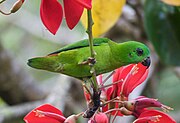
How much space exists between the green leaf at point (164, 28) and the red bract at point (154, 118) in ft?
2.40

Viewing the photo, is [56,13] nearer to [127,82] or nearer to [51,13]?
[51,13]

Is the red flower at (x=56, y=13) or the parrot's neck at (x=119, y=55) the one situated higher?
the red flower at (x=56, y=13)

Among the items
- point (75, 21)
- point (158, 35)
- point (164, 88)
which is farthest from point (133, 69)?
point (164, 88)

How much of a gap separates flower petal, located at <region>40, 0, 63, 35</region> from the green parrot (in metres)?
0.05

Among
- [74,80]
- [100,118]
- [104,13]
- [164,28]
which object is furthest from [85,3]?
[74,80]

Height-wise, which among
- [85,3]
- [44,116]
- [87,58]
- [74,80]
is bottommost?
[74,80]

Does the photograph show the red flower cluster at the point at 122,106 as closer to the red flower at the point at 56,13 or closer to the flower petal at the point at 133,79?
the flower petal at the point at 133,79

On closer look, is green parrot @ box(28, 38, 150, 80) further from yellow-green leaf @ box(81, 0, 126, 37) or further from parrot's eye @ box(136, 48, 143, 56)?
yellow-green leaf @ box(81, 0, 126, 37)

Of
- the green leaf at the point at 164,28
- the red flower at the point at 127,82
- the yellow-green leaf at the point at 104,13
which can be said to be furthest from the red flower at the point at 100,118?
the green leaf at the point at 164,28

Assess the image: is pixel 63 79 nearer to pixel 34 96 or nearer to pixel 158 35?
pixel 34 96

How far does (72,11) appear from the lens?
81 centimetres

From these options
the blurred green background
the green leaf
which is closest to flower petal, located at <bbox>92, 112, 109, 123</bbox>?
the blurred green background

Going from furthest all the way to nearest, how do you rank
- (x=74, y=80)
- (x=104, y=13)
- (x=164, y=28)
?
1. (x=74, y=80)
2. (x=164, y=28)
3. (x=104, y=13)

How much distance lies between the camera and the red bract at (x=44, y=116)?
2.88 feet
